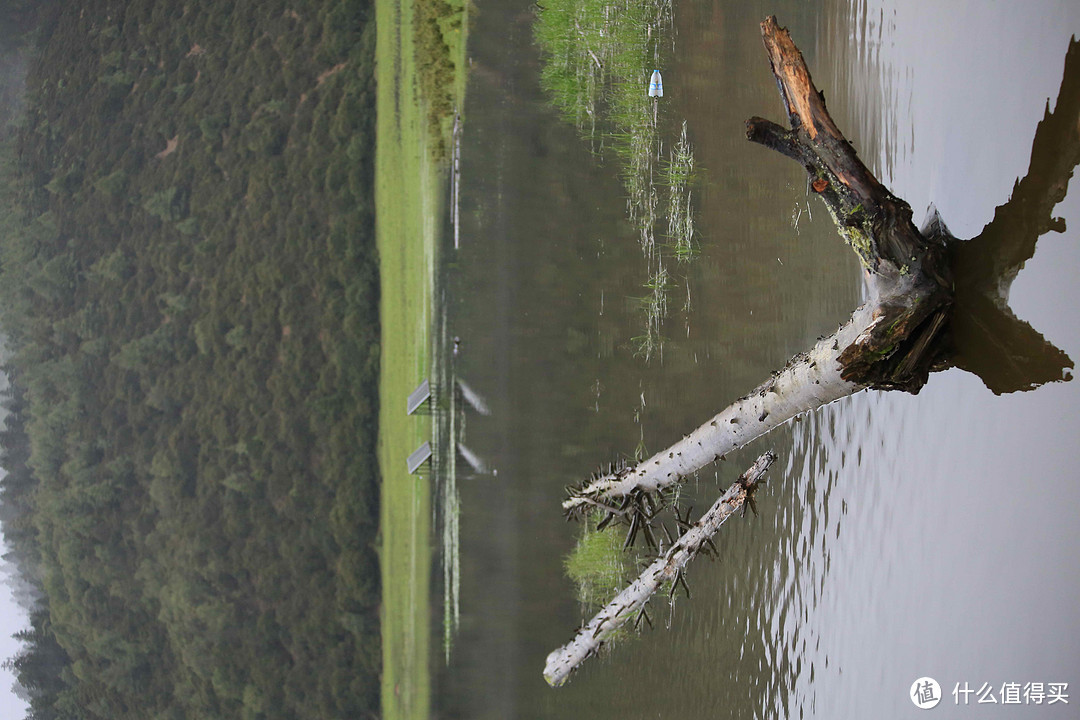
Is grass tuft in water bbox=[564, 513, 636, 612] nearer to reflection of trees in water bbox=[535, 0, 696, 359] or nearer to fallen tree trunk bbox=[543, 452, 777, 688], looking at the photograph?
fallen tree trunk bbox=[543, 452, 777, 688]

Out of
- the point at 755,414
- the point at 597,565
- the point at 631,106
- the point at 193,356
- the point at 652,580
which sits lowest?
the point at 652,580

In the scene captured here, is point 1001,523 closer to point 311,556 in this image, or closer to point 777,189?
point 777,189

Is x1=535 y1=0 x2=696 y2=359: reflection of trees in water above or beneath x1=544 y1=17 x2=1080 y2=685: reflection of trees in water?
above

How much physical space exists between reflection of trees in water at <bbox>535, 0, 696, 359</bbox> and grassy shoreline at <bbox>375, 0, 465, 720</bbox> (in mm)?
595

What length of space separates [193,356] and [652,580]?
3.33 meters

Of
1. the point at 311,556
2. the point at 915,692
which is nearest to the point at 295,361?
the point at 311,556

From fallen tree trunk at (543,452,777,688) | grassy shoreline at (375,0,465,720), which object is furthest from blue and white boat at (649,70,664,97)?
fallen tree trunk at (543,452,777,688)

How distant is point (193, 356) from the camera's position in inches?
202

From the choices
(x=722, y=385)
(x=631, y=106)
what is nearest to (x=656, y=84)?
(x=631, y=106)

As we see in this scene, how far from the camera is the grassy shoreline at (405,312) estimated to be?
4590 millimetres

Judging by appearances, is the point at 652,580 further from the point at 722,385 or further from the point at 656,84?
the point at 656,84

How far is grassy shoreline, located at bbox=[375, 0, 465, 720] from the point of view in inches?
181

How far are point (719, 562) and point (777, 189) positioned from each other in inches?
80.2

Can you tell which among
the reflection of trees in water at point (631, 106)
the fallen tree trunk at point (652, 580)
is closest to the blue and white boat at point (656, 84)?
the reflection of trees in water at point (631, 106)
